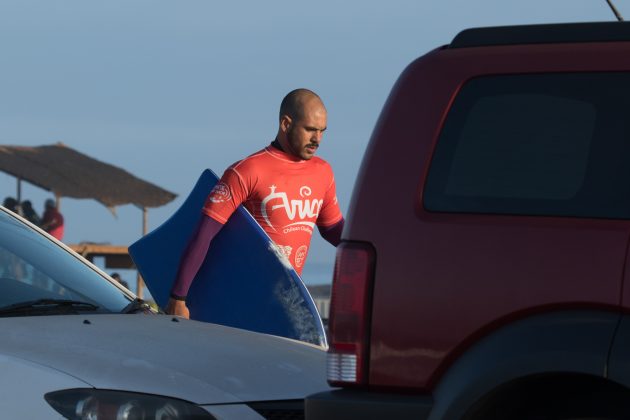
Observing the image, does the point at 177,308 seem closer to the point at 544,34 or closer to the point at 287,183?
the point at 287,183

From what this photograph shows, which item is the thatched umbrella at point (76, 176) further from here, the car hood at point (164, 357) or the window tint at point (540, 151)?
the window tint at point (540, 151)

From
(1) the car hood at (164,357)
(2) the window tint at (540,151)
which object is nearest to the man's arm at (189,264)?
(1) the car hood at (164,357)

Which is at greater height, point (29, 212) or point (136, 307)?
point (136, 307)

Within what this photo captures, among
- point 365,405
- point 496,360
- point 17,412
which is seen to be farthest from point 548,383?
point 17,412

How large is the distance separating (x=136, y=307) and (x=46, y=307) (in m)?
0.53

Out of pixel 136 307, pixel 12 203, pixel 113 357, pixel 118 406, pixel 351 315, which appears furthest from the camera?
pixel 12 203

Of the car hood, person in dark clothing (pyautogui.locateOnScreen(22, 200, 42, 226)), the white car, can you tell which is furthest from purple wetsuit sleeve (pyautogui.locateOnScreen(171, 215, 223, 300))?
person in dark clothing (pyautogui.locateOnScreen(22, 200, 42, 226))

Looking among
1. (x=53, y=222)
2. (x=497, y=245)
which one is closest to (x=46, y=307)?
(x=497, y=245)

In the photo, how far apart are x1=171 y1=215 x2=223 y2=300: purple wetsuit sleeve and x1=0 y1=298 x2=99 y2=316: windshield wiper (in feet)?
3.34

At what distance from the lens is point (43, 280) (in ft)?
17.7

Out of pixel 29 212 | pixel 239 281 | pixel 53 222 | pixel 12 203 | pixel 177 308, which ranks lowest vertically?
pixel 53 222

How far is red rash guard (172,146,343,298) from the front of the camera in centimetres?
637

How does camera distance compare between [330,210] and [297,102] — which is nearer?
[297,102]

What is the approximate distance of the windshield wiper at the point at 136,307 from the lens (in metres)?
5.46
